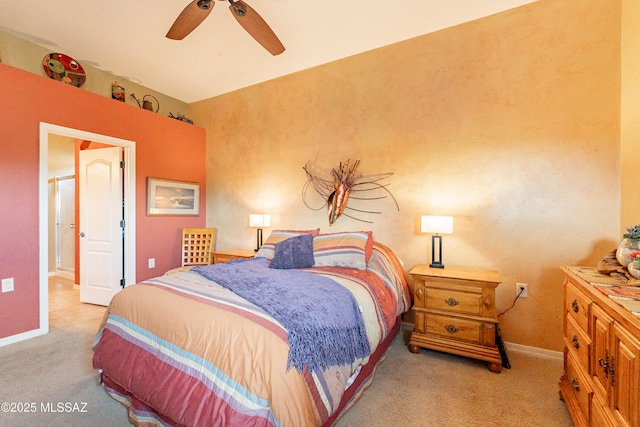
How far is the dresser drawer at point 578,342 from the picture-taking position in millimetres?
1412

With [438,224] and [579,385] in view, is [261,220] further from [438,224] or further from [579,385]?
[579,385]

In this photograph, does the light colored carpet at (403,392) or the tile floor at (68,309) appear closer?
the light colored carpet at (403,392)

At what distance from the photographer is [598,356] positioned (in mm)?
1271

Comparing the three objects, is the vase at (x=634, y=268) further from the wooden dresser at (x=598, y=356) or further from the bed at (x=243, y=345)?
the bed at (x=243, y=345)

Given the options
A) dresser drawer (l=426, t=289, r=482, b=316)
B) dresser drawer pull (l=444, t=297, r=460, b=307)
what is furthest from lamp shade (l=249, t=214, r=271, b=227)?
dresser drawer pull (l=444, t=297, r=460, b=307)

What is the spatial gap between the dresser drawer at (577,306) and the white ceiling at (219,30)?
2431mm

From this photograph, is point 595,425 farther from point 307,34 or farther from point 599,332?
point 307,34

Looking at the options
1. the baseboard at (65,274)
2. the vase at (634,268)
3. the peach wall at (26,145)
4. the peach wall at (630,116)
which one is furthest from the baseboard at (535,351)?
the baseboard at (65,274)

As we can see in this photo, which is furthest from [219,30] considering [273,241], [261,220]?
[273,241]

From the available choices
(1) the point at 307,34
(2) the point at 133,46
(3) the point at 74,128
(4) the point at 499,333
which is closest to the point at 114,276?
(3) the point at 74,128

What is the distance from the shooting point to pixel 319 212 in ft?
11.3

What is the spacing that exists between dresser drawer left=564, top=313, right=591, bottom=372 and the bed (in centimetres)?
107

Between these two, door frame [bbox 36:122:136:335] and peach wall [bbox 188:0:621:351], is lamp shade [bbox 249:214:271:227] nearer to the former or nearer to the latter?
peach wall [bbox 188:0:621:351]

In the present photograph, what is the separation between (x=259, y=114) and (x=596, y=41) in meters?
3.49
